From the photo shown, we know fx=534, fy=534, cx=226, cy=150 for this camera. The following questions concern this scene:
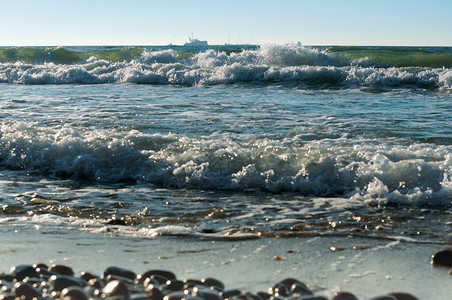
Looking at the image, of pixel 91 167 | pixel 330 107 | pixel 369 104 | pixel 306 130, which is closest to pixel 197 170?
pixel 91 167

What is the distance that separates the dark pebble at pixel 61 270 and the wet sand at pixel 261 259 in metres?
0.10

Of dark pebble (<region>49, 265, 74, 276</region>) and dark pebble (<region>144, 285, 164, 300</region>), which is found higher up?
dark pebble (<region>144, 285, 164, 300</region>)

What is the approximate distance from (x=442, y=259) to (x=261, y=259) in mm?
1041

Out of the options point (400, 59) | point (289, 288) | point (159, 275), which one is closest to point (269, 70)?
point (400, 59)

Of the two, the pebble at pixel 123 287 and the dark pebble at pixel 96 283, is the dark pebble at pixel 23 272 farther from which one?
the dark pebble at pixel 96 283

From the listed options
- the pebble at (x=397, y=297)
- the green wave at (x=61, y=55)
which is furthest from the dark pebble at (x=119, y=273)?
the green wave at (x=61, y=55)

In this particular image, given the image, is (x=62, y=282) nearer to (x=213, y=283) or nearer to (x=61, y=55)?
(x=213, y=283)

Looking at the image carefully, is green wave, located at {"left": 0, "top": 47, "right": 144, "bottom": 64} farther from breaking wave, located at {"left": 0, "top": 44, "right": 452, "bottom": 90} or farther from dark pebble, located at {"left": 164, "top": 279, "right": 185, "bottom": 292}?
dark pebble, located at {"left": 164, "top": 279, "right": 185, "bottom": 292}

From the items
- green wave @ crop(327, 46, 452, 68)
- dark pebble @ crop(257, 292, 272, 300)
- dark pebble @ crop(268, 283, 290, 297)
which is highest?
green wave @ crop(327, 46, 452, 68)

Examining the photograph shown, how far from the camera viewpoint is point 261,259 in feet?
10.4

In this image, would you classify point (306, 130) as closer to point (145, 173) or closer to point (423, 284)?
point (145, 173)

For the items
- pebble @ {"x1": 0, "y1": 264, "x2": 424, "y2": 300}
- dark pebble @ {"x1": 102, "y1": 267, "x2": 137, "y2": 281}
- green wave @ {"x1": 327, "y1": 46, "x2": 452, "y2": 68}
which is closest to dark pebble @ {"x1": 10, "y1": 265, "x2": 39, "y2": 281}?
pebble @ {"x1": 0, "y1": 264, "x2": 424, "y2": 300}

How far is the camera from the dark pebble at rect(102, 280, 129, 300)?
246cm

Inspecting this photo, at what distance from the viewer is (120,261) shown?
3.11 metres
